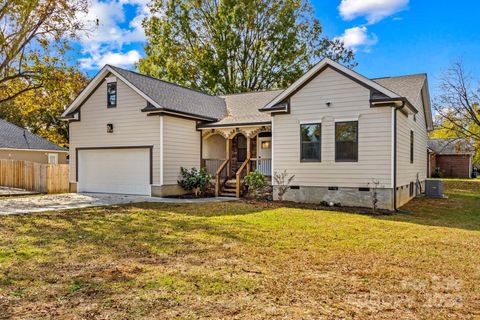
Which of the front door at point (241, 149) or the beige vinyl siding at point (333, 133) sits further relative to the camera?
the front door at point (241, 149)

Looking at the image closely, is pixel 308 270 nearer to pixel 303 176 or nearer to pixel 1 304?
pixel 1 304

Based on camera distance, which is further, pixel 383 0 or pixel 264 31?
pixel 264 31

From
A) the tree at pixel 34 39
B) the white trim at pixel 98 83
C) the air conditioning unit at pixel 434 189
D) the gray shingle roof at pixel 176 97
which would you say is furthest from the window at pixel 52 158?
the air conditioning unit at pixel 434 189

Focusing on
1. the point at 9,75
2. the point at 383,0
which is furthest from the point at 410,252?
the point at 9,75

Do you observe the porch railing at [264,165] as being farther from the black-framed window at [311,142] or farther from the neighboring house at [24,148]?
the neighboring house at [24,148]

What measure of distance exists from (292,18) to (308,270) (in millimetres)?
31196

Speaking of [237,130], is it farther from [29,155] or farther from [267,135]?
[29,155]

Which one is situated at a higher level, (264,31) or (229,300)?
(264,31)

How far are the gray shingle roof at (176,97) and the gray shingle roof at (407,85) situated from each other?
326 inches

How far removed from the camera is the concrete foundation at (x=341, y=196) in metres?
12.5

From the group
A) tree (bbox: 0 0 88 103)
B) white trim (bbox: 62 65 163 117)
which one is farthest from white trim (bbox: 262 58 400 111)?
tree (bbox: 0 0 88 103)

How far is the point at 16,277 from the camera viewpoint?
4.94 metres

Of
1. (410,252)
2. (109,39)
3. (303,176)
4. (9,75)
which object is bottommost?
(410,252)

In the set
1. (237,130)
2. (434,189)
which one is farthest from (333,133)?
(434,189)
